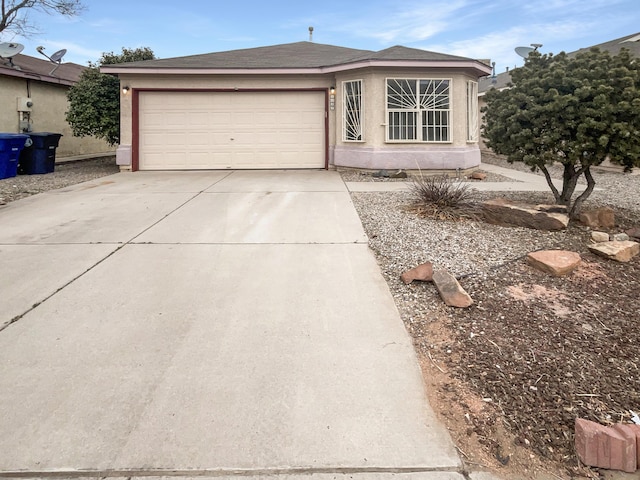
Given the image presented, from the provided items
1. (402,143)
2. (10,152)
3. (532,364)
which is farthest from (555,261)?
(10,152)

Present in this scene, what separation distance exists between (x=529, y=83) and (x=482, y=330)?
450 centimetres

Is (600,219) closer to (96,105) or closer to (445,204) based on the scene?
(445,204)

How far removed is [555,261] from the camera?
4.86 m

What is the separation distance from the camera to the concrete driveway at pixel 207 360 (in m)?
2.38

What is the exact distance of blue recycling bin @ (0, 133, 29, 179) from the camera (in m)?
12.1

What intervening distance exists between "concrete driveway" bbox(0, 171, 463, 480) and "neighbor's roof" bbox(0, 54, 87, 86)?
12380mm

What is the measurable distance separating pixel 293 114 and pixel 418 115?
371 centimetres

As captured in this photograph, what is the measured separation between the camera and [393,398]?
112 inches

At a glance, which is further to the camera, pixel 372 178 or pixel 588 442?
pixel 372 178

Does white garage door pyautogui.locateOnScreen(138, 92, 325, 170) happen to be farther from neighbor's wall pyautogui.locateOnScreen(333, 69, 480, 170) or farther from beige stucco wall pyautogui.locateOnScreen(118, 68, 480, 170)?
neighbor's wall pyautogui.locateOnScreen(333, 69, 480, 170)

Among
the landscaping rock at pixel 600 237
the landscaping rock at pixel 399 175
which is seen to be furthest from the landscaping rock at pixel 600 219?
the landscaping rock at pixel 399 175

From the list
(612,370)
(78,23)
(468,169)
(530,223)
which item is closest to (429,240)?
(530,223)

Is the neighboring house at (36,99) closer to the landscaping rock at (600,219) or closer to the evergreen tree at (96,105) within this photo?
the evergreen tree at (96,105)

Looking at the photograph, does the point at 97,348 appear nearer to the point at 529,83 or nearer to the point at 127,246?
the point at 127,246
